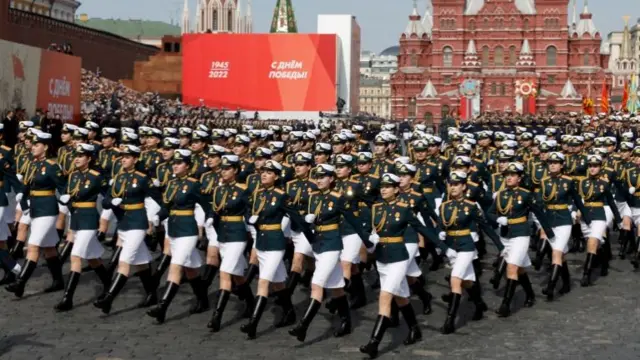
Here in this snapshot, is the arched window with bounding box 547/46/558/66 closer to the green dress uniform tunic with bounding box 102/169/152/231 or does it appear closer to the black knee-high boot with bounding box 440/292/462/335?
the green dress uniform tunic with bounding box 102/169/152/231

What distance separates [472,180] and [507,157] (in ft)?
4.14

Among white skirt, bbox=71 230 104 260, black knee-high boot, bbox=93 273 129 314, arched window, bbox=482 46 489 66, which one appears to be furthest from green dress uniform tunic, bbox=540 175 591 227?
arched window, bbox=482 46 489 66

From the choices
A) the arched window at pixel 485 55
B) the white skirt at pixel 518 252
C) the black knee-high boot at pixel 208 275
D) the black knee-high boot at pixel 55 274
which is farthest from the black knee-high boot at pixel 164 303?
the arched window at pixel 485 55

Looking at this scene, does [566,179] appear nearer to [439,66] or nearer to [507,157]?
[507,157]

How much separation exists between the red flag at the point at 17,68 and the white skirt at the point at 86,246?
1706 cm

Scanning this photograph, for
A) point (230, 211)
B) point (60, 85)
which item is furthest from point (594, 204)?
point (60, 85)

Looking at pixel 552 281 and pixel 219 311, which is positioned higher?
pixel 552 281

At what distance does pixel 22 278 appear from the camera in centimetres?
1291

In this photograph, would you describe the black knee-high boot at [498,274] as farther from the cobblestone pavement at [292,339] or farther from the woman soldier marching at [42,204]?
the woman soldier marching at [42,204]

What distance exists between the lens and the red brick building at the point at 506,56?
11100cm

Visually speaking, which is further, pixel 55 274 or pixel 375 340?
pixel 55 274

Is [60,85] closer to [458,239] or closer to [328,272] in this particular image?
[458,239]

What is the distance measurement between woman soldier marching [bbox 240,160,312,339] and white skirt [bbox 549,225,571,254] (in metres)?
3.90

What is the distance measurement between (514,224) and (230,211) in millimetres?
3341
